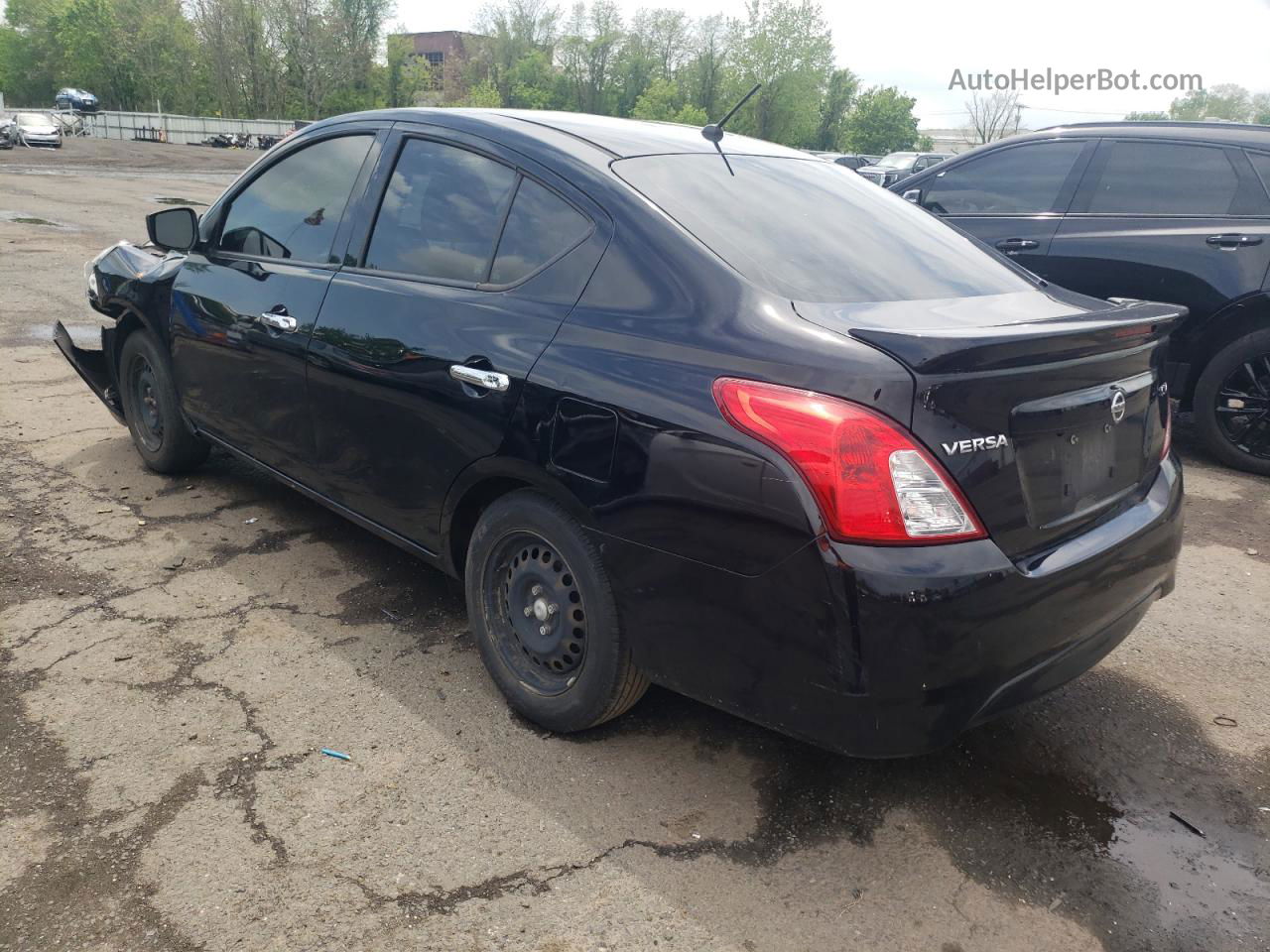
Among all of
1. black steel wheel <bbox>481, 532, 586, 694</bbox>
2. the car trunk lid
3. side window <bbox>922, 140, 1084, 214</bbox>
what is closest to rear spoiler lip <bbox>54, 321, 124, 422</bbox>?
black steel wheel <bbox>481, 532, 586, 694</bbox>

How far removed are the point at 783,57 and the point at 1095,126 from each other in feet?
304

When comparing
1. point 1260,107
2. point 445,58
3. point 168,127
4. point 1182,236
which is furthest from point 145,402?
point 445,58

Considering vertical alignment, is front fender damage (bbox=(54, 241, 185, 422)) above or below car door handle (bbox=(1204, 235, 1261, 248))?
below

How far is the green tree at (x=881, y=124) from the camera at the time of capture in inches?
3442

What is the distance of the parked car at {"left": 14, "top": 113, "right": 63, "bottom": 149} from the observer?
129ft

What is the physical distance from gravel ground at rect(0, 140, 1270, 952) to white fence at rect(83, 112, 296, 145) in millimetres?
68675

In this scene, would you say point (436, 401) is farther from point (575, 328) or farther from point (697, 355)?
point (697, 355)

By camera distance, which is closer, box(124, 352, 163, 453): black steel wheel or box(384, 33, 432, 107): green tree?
box(124, 352, 163, 453): black steel wheel

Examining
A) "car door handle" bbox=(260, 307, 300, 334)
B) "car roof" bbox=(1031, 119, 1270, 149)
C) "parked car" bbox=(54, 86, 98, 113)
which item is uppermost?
"parked car" bbox=(54, 86, 98, 113)

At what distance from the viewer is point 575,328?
2676 mm

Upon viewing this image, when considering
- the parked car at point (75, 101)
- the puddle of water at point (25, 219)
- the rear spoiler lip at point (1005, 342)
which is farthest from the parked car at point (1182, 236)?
the parked car at point (75, 101)

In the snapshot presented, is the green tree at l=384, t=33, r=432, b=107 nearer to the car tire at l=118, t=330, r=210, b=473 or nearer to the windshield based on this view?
the windshield

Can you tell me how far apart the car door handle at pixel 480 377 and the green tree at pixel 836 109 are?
9700cm

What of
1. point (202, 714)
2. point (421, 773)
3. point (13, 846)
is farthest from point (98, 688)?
point (421, 773)
